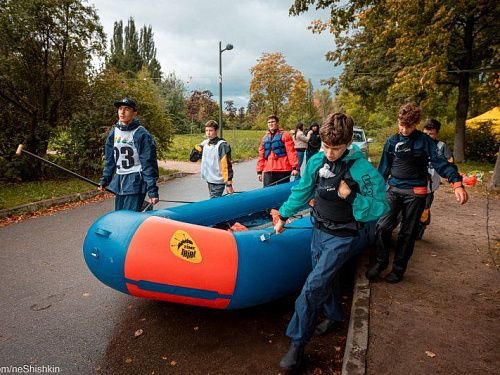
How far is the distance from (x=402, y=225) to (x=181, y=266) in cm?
243

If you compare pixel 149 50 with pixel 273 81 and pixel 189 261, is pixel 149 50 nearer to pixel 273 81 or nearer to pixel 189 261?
pixel 273 81

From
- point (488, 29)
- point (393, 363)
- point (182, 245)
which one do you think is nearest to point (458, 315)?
point (393, 363)

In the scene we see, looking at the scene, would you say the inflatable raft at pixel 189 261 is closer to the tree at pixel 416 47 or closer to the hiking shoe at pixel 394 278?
the hiking shoe at pixel 394 278

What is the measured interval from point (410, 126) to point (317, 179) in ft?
5.23

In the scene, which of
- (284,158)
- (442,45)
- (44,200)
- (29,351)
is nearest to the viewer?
(29,351)

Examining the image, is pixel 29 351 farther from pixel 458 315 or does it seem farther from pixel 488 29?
pixel 488 29

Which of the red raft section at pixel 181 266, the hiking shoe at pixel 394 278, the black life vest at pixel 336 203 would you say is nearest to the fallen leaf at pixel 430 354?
the black life vest at pixel 336 203

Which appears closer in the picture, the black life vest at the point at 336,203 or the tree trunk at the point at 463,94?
the black life vest at the point at 336,203

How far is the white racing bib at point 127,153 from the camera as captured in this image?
412 cm

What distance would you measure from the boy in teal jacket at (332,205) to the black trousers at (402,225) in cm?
139

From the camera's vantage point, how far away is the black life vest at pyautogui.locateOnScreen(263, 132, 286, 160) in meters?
6.55

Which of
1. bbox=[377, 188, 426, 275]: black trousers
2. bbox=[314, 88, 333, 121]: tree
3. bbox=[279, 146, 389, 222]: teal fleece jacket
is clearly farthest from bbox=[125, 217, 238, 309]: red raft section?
bbox=[314, 88, 333, 121]: tree

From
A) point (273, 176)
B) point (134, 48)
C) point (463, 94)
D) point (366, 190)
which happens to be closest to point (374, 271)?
point (366, 190)

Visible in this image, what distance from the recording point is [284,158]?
6617mm
